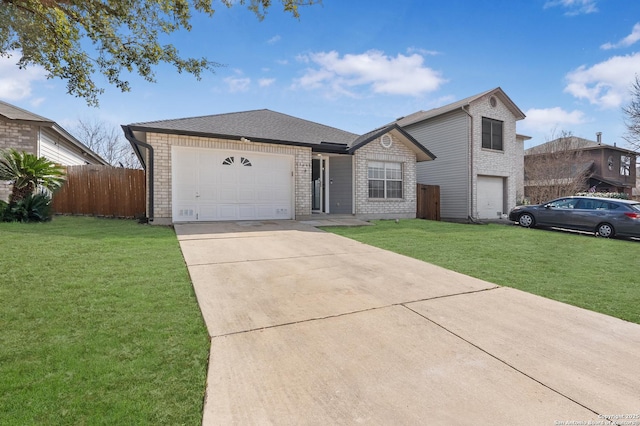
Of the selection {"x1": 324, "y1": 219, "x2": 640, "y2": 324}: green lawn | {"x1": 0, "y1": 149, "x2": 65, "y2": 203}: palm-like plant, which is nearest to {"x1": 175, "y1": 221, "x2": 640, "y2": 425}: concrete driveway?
{"x1": 324, "y1": 219, "x2": 640, "y2": 324}: green lawn

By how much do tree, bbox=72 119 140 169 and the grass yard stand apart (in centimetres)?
3534

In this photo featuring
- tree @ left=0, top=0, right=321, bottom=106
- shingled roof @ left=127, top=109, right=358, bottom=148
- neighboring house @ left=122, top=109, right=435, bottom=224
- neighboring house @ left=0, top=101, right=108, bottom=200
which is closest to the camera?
tree @ left=0, top=0, right=321, bottom=106

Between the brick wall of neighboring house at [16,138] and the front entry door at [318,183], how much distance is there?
36.5 ft

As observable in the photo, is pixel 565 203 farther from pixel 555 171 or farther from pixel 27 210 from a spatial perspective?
pixel 27 210

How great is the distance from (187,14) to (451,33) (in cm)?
833

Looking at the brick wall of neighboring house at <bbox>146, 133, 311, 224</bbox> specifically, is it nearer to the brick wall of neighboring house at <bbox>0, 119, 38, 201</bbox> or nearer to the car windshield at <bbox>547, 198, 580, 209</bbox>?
the brick wall of neighboring house at <bbox>0, 119, 38, 201</bbox>

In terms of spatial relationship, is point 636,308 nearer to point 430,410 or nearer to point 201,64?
point 430,410

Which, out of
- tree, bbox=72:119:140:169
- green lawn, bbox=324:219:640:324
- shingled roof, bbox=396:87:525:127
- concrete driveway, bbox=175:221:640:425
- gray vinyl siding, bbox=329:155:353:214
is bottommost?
concrete driveway, bbox=175:221:640:425

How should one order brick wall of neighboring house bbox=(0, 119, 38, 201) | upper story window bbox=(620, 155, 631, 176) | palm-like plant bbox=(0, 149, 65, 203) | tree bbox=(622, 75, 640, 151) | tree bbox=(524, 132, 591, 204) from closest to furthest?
1. palm-like plant bbox=(0, 149, 65, 203)
2. brick wall of neighboring house bbox=(0, 119, 38, 201)
3. tree bbox=(622, 75, 640, 151)
4. tree bbox=(524, 132, 591, 204)
5. upper story window bbox=(620, 155, 631, 176)

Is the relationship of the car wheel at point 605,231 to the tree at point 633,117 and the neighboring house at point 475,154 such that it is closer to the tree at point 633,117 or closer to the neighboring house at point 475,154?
the neighboring house at point 475,154

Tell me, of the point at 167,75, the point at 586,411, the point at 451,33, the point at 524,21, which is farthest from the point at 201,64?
the point at 524,21

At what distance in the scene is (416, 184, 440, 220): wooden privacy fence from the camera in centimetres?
1536

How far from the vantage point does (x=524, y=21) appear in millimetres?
10695

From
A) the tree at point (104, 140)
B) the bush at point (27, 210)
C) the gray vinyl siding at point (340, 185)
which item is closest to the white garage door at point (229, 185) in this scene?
the gray vinyl siding at point (340, 185)
